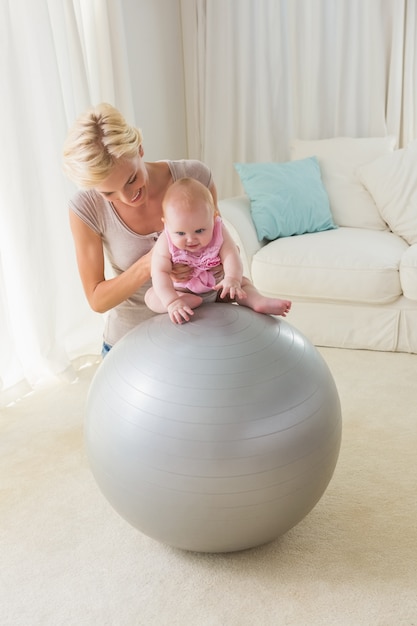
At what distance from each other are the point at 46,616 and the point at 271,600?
540 millimetres

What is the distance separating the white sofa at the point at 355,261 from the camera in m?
2.86

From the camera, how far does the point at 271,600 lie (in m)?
1.52

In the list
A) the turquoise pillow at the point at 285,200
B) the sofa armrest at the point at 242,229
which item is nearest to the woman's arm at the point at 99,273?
the sofa armrest at the point at 242,229

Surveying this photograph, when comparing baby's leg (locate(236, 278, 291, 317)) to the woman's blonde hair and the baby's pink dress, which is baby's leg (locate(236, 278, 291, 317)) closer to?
the baby's pink dress

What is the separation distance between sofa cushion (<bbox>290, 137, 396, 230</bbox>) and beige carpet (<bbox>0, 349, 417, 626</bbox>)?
1.43 meters

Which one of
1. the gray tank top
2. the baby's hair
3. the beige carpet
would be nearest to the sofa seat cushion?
the beige carpet

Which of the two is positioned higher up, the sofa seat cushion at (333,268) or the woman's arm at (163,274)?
the woman's arm at (163,274)

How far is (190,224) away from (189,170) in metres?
0.49

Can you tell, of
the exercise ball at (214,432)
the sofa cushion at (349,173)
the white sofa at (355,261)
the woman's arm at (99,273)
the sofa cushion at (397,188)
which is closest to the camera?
the exercise ball at (214,432)

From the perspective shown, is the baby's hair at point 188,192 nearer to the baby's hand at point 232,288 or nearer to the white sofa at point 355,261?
the baby's hand at point 232,288

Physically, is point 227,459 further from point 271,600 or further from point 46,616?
point 46,616

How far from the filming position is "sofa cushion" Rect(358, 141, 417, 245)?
124 inches

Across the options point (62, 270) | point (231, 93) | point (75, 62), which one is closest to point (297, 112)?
point (231, 93)

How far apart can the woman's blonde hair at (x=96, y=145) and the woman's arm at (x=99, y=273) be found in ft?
0.95
